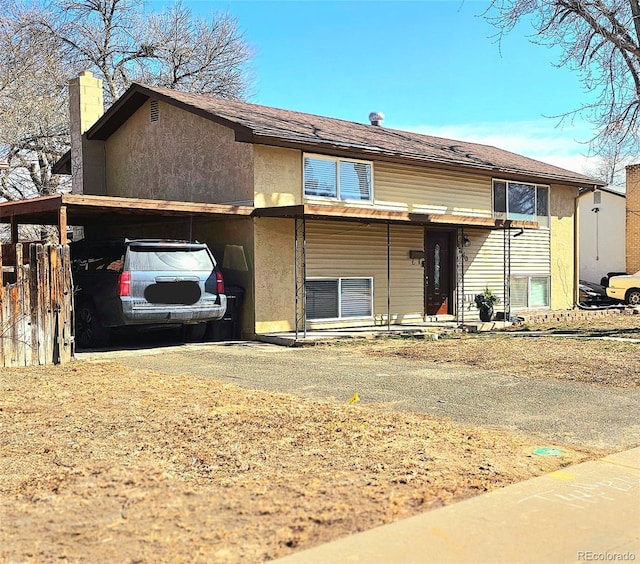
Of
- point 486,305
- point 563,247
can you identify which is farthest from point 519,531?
point 563,247

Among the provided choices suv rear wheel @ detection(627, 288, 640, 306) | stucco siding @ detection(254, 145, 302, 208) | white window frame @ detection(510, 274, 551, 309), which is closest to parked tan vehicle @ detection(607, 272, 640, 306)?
suv rear wheel @ detection(627, 288, 640, 306)

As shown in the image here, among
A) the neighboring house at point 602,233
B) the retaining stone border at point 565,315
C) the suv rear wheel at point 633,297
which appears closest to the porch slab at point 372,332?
the retaining stone border at point 565,315

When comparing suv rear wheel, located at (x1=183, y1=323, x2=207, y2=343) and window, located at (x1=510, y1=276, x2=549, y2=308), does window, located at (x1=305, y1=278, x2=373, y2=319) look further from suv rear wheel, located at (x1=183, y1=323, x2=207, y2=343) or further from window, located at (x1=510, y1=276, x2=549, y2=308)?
window, located at (x1=510, y1=276, x2=549, y2=308)

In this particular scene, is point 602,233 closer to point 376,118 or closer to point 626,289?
point 626,289

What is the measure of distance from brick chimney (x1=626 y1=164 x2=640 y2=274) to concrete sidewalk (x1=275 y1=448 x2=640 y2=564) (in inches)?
1104

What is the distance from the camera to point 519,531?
3990 millimetres

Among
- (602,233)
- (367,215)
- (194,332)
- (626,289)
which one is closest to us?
(194,332)

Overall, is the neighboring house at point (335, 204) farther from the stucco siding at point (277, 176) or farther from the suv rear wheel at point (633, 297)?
the suv rear wheel at point (633, 297)

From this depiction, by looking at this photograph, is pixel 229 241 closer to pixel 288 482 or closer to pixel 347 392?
pixel 347 392

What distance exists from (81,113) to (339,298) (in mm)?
8991

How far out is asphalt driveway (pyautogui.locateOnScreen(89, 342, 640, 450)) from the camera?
670cm

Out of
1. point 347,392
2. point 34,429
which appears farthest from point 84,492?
point 347,392

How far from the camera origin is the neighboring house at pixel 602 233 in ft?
104

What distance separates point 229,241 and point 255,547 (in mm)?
11719
